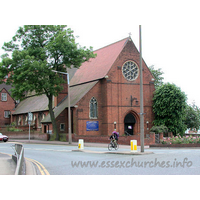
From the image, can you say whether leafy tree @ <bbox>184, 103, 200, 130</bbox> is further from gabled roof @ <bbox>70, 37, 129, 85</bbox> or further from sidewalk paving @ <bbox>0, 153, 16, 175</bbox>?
sidewalk paving @ <bbox>0, 153, 16, 175</bbox>

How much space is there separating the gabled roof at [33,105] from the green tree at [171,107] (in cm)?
1958

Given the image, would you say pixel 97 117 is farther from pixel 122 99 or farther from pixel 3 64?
pixel 3 64

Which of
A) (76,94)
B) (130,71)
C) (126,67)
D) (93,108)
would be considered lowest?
(93,108)

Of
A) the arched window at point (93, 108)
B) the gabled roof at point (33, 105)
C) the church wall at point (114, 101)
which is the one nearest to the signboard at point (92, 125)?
the church wall at point (114, 101)

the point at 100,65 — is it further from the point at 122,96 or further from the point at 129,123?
the point at 129,123

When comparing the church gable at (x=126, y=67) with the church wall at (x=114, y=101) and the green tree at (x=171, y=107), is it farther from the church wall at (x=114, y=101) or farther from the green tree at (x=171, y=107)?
the green tree at (x=171, y=107)

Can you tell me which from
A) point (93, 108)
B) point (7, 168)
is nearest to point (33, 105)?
point (93, 108)

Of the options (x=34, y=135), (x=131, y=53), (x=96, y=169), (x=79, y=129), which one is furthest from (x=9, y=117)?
(x=96, y=169)

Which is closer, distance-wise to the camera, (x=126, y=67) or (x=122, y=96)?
(x=122, y=96)

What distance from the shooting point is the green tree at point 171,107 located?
44.2 m

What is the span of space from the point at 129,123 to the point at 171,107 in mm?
6805

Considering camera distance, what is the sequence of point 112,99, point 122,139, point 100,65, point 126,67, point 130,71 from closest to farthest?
point 122,139 < point 112,99 < point 126,67 < point 130,71 < point 100,65

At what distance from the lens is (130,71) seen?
46.4 m

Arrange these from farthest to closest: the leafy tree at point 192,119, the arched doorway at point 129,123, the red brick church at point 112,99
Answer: the leafy tree at point 192,119, the arched doorway at point 129,123, the red brick church at point 112,99
